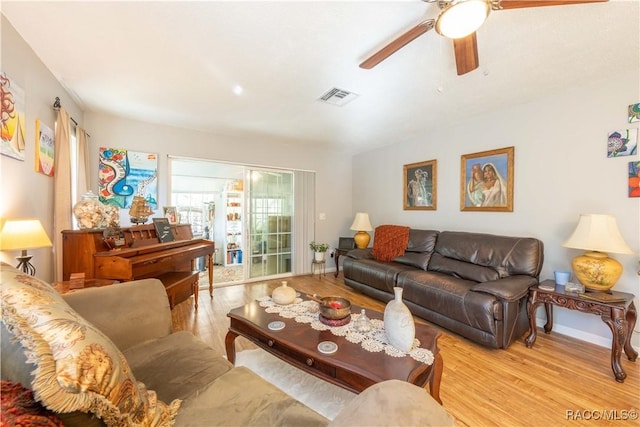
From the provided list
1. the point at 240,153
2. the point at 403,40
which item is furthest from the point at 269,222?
the point at 403,40

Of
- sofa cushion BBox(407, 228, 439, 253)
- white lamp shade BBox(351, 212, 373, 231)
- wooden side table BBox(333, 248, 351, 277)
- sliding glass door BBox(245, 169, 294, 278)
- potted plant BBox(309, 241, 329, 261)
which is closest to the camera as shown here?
sofa cushion BBox(407, 228, 439, 253)

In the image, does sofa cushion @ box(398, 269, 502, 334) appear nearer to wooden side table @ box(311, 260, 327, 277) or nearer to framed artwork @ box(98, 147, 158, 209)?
wooden side table @ box(311, 260, 327, 277)

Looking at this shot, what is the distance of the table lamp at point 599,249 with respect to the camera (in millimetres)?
2092

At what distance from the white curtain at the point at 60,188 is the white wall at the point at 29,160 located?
46mm

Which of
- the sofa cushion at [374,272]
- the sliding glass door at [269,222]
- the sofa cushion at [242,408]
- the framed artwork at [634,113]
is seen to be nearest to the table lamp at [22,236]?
the sofa cushion at [242,408]

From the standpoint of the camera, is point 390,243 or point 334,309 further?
point 390,243

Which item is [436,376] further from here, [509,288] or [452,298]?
[509,288]

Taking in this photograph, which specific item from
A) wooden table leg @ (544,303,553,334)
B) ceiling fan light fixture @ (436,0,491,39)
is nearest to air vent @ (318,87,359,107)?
ceiling fan light fixture @ (436,0,491,39)

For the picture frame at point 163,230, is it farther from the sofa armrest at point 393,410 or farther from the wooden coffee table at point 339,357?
the sofa armrest at point 393,410

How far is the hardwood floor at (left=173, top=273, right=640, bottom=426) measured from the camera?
156 cm

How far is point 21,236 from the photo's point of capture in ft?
5.04

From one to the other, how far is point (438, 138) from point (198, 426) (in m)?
→ 4.13

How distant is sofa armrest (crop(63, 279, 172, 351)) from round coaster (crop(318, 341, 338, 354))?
101 centimetres

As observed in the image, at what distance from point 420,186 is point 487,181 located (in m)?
0.99
